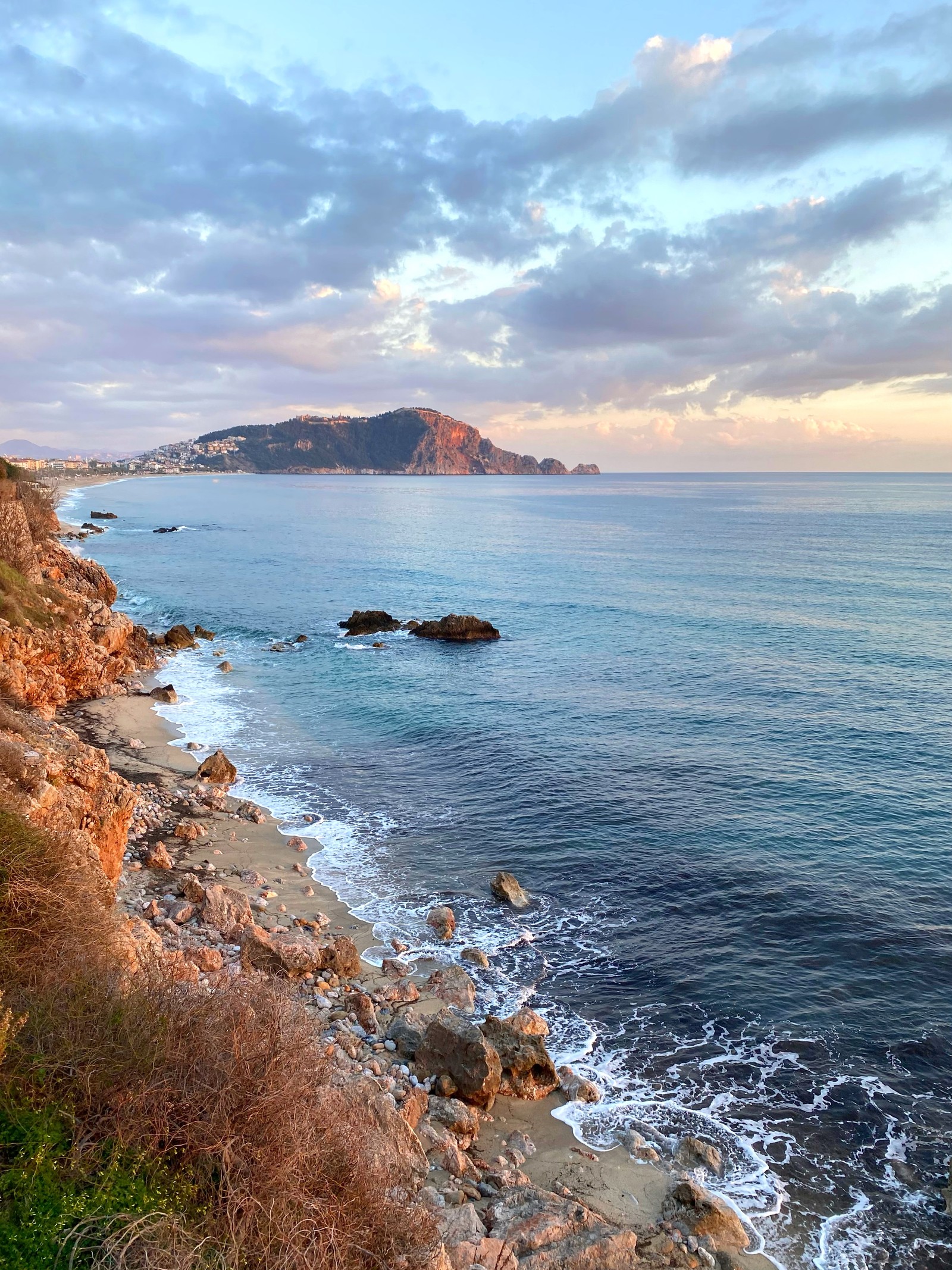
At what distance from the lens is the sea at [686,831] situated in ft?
42.5

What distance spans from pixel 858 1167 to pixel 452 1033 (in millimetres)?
6723

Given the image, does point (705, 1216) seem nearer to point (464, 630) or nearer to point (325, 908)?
Result: point (325, 908)

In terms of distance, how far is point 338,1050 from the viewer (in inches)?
497

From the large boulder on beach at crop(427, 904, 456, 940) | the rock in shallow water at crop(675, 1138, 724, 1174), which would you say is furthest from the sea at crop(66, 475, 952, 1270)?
the large boulder on beach at crop(427, 904, 456, 940)

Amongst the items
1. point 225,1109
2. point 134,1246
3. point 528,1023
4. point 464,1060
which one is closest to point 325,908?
point 528,1023

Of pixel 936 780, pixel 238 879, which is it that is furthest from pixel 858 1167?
pixel 936 780

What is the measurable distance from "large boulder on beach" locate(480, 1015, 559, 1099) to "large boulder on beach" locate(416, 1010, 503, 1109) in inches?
9.8

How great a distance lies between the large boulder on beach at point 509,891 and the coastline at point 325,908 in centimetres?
325

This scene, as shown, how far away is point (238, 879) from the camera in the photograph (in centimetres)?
1973

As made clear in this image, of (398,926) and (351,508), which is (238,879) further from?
(351,508)

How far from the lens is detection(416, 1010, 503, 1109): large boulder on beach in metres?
12.7

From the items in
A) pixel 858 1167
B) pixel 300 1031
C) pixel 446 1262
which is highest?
pixel 300 1031

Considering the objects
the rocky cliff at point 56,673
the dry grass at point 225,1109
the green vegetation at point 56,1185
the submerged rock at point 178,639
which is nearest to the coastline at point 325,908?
the rocky cliff at point 56,673

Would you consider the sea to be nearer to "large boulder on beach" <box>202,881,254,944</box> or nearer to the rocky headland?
the rocky headland
